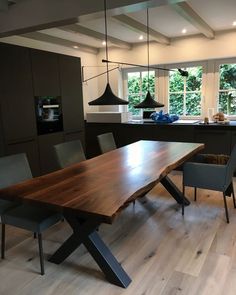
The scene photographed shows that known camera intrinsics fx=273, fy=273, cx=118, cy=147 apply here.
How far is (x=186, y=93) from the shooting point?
543cm

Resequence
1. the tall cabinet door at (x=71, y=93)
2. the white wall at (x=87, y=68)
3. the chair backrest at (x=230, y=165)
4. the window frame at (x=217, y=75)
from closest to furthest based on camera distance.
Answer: the chair backrest at (x=230, y=165), the tall cabinet door at (x=71, y=93), the window frame at (x=217, y=75), the white wall at (x=87, y=68)

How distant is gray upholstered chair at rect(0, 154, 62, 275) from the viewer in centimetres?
207

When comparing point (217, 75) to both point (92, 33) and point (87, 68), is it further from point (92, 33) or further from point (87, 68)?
point (87, 68)

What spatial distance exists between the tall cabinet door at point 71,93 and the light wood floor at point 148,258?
218 cm

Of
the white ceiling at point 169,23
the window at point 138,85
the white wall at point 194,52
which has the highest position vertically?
the white ceiling at point 169,23

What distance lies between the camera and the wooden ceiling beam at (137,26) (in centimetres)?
372

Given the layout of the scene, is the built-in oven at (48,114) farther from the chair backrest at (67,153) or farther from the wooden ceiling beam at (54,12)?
the chair backrest at (67,153)

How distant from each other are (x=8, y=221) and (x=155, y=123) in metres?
3.28

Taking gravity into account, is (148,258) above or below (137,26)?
below

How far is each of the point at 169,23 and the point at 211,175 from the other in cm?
259

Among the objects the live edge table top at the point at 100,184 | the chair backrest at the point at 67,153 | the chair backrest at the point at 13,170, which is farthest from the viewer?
the chair backrest at the point at 67,153

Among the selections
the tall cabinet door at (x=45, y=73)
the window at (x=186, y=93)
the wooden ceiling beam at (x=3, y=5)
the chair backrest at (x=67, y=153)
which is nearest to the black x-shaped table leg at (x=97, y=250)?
the chair backrest at (x=67, y=153)

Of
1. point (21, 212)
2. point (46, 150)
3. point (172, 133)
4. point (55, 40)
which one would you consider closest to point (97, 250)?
point (21, 212)

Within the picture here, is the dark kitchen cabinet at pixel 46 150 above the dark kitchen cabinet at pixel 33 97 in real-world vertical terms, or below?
below
